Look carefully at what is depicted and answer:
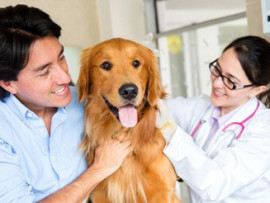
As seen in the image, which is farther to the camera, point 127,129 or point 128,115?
point 127,129

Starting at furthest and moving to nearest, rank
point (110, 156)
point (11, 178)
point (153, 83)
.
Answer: point (153, 83), point (110, 156), point (11, 178)

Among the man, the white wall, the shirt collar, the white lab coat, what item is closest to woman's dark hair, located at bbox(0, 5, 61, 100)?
the man

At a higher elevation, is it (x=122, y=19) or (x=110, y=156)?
(x=122, y=19)

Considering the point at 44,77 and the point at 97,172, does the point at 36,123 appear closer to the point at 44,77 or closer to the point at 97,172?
the point at 44,77

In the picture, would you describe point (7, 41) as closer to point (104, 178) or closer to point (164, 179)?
point (104, 178)

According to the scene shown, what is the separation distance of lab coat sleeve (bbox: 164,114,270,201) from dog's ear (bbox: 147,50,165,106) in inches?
8.4

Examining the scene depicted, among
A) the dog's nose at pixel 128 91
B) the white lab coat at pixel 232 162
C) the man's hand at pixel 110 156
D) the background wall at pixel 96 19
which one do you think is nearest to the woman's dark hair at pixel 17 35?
the dog's nose at pixel 128 91

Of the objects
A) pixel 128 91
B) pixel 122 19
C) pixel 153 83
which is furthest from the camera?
pixel 122 19

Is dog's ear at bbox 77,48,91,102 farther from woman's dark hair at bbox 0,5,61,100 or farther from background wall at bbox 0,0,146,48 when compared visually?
A: background wall at bbox 0,0,146,48

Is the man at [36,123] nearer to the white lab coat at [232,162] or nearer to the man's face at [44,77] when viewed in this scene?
the man's face at [44,77]

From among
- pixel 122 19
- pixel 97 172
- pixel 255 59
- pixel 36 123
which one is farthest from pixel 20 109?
pixel 122 19

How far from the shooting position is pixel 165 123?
4.92 feet

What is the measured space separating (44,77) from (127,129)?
0.46 m

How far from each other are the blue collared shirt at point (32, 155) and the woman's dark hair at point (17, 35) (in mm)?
159
